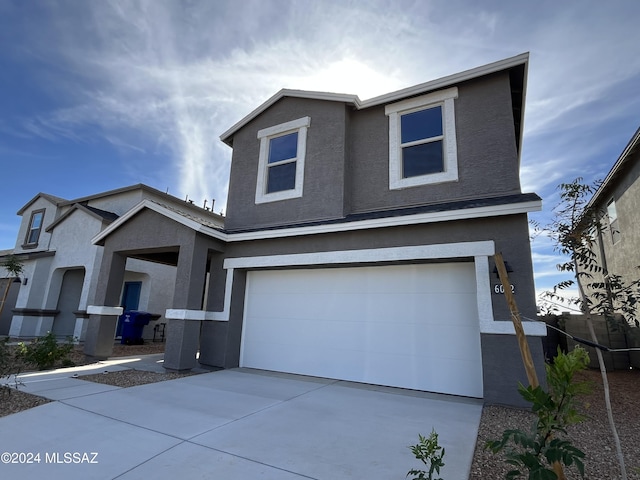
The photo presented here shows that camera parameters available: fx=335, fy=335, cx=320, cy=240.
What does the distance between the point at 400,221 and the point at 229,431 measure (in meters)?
4.39

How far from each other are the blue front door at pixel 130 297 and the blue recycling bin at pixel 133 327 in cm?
166

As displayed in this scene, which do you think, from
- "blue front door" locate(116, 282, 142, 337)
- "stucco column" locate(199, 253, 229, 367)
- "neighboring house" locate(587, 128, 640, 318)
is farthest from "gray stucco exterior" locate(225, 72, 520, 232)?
"blue front door" locate(116, 282, 142, 337)

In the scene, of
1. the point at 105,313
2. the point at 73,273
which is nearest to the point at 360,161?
the point at 105,313

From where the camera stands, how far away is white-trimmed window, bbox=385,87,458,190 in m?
7.10

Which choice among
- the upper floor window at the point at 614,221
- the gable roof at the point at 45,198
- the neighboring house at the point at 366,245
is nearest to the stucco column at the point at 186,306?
the neighboring house at the point at 366,245

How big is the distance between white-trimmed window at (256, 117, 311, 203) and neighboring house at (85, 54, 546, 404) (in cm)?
4

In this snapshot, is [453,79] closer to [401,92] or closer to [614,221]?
[401,92]

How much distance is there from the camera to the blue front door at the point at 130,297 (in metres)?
14.1

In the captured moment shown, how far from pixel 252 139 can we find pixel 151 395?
6.81 metres

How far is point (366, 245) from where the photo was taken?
6820 mm

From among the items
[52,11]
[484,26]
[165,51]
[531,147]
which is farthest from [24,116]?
[531,147]

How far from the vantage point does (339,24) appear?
6.98 metres

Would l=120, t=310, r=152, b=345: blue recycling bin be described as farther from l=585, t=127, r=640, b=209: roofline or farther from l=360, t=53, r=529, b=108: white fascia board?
l=585, t=127, r=640, b=209: roofline

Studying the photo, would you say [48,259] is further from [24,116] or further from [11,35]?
[11,35]
